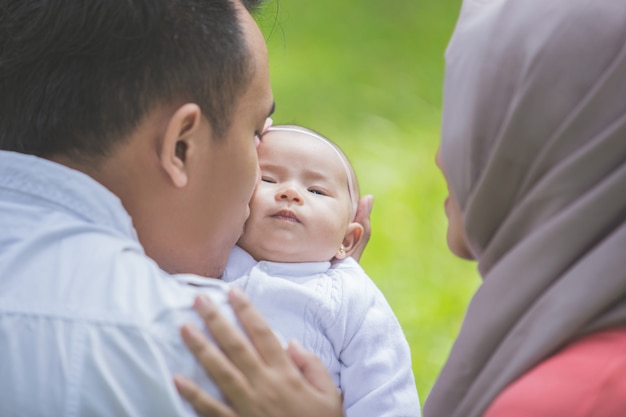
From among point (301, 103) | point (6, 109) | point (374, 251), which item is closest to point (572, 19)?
point (6, 109)

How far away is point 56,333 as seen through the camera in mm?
2020

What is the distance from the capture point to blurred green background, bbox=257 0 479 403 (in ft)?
18.5

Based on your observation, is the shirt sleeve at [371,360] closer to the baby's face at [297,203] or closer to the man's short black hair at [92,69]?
the baby's face at [297,203]

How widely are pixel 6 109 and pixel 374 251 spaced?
3743mm

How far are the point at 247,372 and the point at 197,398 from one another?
122 mm

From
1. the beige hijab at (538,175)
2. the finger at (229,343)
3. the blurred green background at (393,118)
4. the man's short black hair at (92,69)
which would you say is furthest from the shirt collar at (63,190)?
the blurred green background at (393,118)

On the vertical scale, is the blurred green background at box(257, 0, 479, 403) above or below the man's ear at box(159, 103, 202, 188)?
below

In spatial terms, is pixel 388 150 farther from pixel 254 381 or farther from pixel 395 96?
pixel 254 381

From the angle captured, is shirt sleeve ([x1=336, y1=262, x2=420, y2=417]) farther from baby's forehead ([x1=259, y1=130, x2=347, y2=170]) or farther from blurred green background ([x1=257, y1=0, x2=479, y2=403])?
blurred green background ([x1=257, y1=0, x2=479, y2=403])

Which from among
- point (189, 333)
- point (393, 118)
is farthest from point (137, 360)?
point (393, 118)

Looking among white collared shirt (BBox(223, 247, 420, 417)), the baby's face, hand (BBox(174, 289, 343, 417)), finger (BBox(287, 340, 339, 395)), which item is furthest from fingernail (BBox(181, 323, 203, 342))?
the baby's face

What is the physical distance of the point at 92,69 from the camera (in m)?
2.32

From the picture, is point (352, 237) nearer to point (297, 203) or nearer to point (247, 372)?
point (297, 203)

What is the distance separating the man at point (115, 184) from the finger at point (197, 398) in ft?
0.07
